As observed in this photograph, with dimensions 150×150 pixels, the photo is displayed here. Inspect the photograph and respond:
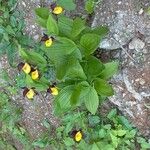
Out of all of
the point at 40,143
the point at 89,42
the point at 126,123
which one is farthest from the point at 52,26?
the point at 40,143

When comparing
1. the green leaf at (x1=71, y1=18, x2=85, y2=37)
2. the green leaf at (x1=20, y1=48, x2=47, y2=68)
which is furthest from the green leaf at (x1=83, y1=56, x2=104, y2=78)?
the green leaf at (x1=20, y1=48, x2=47, y2=68)

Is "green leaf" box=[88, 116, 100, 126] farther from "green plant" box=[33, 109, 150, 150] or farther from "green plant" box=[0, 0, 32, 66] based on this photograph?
"green plant" box=[0, 0, 32, 66]

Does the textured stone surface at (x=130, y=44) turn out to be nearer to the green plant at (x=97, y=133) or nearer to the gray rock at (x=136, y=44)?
the gray rock at (x=136, y=44)

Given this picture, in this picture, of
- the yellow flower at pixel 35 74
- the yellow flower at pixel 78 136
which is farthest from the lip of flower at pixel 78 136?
the yellow flower at pixel 35 74

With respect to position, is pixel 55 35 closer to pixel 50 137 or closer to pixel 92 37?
pixel 92 37

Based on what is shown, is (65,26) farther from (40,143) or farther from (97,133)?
(40,143)

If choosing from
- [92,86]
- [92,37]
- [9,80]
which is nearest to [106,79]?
[92,86]
